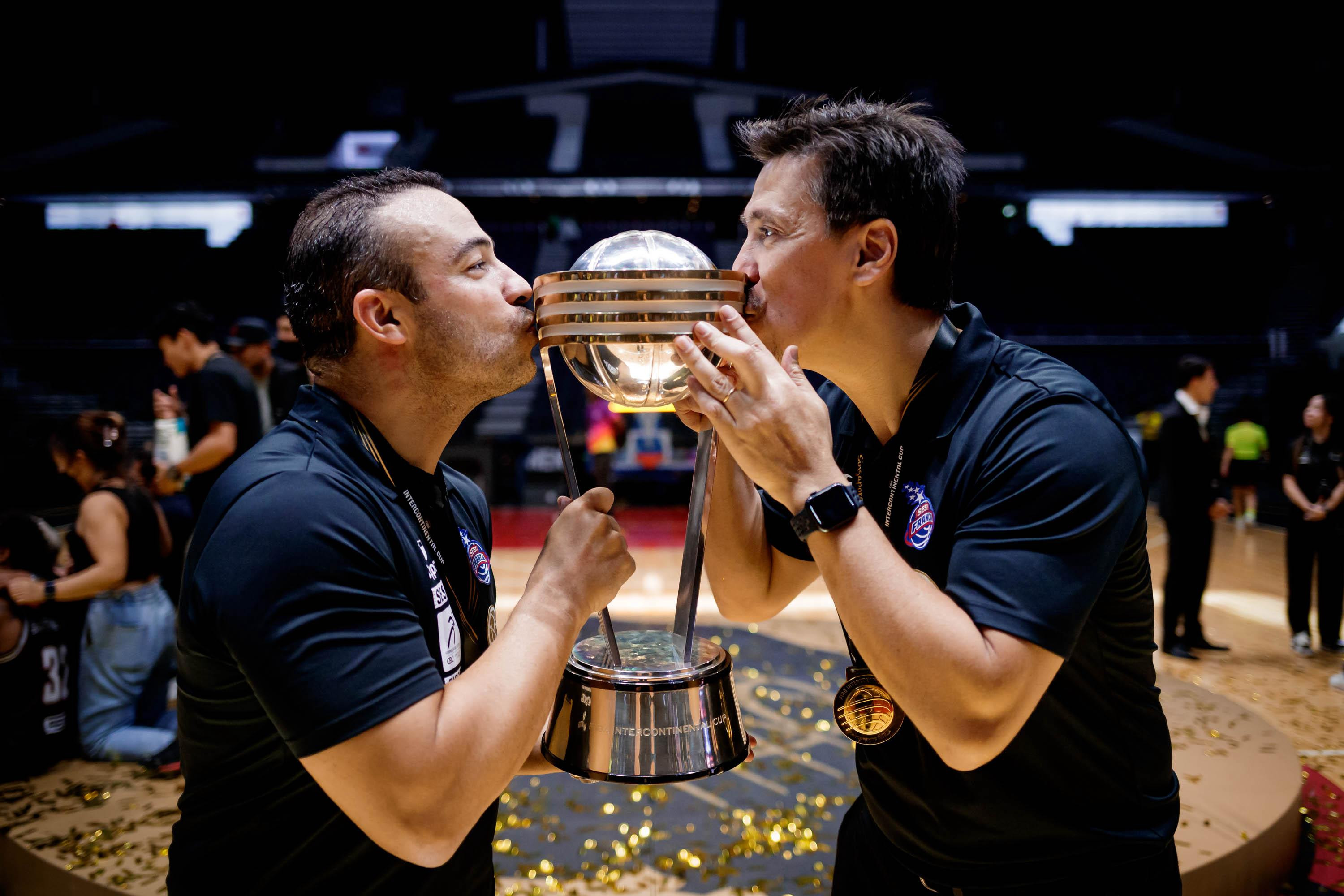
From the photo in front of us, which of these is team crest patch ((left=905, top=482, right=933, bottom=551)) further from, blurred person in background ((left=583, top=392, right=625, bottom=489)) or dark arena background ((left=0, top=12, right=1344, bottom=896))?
blurred person in background ((left=583, top=392, right=625, bottom=489))

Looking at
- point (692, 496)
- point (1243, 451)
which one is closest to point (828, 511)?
point (692, 496)

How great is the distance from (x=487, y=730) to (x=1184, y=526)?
18.7 ft

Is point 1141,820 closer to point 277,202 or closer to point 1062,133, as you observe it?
point 277,202

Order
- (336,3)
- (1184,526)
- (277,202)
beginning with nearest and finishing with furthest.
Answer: (1184,526) < (277,202) < (336,3)

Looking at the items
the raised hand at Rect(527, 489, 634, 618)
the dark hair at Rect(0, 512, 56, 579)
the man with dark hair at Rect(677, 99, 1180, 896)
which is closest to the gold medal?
the man with dark hair at Rect(677, 99, 1180, 896)

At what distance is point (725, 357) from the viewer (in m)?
1.23

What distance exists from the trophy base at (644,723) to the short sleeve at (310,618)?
1.37 feet

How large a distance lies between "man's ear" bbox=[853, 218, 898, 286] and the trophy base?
2.32 feet

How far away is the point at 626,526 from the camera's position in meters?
10.9

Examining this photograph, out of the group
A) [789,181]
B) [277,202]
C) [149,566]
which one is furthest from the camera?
[277,202]

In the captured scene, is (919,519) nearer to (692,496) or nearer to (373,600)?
(692,496)

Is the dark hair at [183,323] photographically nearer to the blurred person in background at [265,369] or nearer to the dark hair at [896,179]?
the blurred person in background at [265,369]

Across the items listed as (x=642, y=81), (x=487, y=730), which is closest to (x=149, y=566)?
(x=487, y=730)

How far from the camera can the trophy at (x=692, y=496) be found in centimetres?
129
